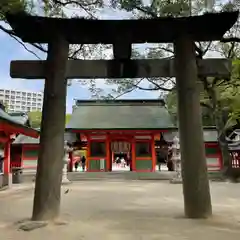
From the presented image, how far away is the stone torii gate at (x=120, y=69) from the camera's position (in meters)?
6.39

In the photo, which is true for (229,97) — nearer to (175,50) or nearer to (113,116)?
(113,116)

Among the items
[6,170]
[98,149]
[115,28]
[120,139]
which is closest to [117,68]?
[115,28]

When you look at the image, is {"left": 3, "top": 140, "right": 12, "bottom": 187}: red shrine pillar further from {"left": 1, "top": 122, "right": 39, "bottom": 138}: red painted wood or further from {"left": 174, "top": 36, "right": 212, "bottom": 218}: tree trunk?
{"left": 174, "top": 36, "right": 212, "bottom": 218}: tree trunk

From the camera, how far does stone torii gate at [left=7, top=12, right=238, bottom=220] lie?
21.0 feet

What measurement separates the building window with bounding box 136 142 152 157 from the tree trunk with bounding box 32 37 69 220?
1863 centimetres

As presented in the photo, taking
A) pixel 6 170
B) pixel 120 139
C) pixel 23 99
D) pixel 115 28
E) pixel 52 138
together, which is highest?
pixel 23 99

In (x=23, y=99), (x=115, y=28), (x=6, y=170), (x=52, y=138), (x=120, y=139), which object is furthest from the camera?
(x=23, y=99)

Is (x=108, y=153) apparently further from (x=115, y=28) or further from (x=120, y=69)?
(x=115, y=28)

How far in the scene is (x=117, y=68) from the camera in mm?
6945

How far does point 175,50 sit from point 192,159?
233 cm

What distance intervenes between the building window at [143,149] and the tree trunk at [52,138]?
18627mm

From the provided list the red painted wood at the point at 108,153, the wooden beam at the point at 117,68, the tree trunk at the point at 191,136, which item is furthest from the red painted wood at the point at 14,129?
the red painted wood at the point at 108,153

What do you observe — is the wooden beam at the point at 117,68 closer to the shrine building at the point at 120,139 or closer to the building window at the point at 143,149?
the shrine building at the point at 120,139

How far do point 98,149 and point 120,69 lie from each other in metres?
18.9
